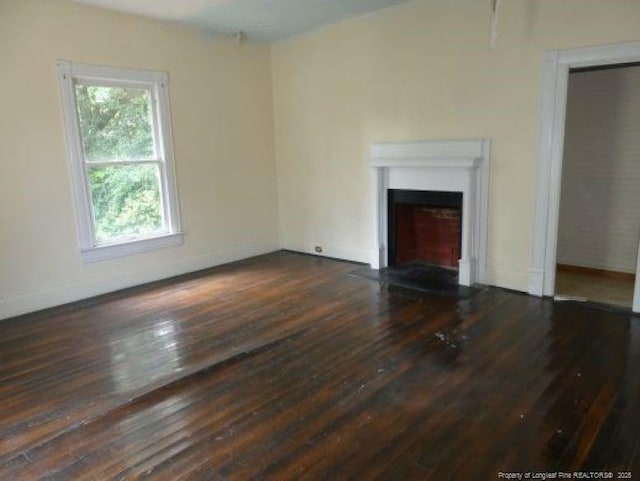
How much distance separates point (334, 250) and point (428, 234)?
4.01 feet

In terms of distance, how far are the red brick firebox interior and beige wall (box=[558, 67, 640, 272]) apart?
1230 millimetres

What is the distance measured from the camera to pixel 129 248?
471 cm

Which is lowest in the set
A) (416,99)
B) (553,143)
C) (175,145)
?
(553,143)

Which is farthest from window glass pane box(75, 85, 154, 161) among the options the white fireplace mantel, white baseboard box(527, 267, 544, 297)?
white baseboard box(527, 267, 544, 297)

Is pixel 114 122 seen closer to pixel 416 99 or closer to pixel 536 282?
pixel 416 99

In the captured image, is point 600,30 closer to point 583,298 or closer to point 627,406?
point 583,298

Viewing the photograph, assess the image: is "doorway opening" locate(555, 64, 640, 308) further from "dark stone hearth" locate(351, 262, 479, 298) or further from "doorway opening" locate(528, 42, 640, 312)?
"dark stone hearth" locate(351, 262, 479, 298)

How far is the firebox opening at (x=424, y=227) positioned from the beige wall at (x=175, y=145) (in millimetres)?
1831

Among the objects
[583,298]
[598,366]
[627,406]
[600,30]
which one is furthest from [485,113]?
[627,406]

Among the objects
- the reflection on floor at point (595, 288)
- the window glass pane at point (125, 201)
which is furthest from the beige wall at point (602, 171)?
the window glass pane at point (125, 201)

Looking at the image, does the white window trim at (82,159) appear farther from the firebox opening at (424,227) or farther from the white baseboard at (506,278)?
the white baseboard at (506,278)

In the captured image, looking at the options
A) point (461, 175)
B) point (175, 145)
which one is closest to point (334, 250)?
point (461, 175)

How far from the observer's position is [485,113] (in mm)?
4191

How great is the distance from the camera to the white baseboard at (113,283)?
407 cm
